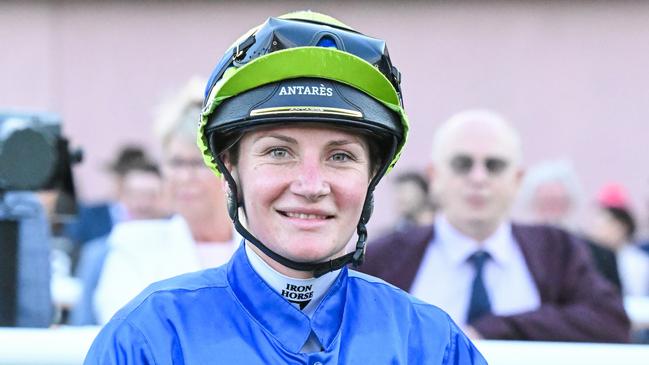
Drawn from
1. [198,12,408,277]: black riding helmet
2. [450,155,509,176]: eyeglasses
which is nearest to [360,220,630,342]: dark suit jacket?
[450,155,509,176]: eyeglasses

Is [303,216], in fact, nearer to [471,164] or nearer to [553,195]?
[471,164]

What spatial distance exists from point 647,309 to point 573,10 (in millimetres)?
7879

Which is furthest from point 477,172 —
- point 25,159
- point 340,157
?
point 340,157

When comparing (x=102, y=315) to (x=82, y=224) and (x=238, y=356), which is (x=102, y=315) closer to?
(x=238, y=356)

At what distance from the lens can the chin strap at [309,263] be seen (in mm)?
2305

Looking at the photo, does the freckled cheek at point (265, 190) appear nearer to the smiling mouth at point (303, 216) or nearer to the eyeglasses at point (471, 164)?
the smiling mouth at point (303, 216)

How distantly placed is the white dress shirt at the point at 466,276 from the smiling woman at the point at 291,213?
5.63 feet

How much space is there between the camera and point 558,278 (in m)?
4.16

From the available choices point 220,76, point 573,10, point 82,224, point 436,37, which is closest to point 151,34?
point 436,37

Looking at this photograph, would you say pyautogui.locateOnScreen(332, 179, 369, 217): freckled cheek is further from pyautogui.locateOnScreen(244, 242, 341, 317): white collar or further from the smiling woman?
pyautogui.locateOnScreen(244, 242, 341, 317): white collar

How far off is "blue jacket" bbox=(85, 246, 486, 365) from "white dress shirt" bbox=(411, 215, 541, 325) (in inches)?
65.6

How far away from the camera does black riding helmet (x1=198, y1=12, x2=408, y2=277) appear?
226 centimetres

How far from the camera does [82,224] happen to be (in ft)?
24.9

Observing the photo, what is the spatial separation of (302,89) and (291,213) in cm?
22
